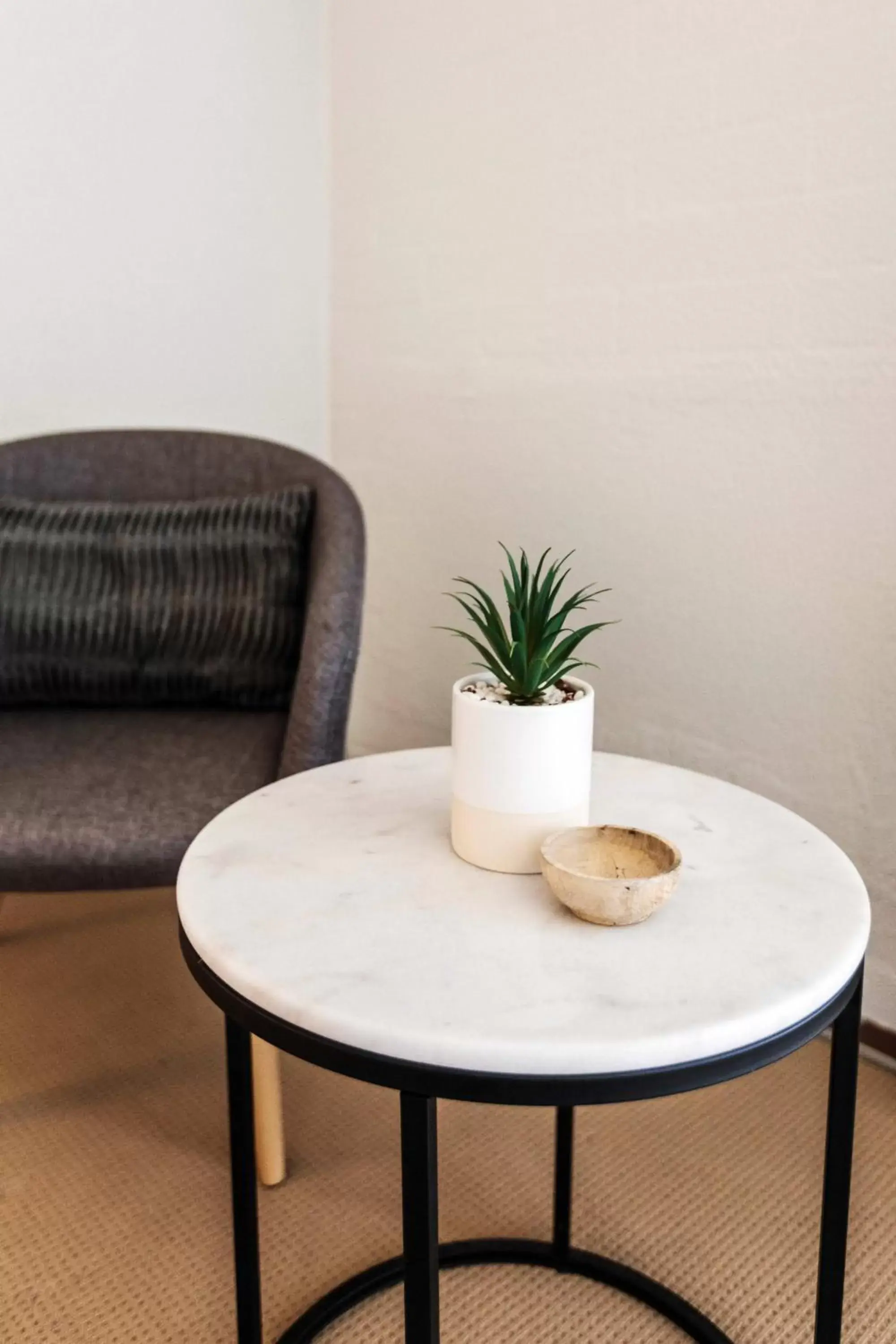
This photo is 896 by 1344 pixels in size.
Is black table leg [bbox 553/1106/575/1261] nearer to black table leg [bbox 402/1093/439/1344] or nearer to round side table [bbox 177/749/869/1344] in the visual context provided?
round side table [bbox 177/749/869/1344]

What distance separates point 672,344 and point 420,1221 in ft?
4.45

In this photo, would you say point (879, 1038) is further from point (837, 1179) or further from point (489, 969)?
point (489, 969)

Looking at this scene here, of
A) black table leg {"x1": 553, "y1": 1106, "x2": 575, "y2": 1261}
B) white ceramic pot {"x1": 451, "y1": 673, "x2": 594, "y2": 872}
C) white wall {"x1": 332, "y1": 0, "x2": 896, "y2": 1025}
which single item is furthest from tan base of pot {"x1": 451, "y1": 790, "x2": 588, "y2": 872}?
white wall {"x1": 332, "y1": 0, "x2": 896, "y2": 1025}

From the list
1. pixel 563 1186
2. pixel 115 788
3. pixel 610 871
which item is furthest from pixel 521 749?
pixel 115 788

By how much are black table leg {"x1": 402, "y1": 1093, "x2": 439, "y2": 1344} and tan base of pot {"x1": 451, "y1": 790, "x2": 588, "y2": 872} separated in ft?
0.90

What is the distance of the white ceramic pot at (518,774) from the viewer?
37.3 inches

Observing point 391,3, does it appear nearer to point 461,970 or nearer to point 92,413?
point 92,413

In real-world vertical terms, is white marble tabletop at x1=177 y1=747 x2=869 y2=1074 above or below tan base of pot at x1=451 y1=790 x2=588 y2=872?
below

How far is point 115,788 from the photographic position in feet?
4.74

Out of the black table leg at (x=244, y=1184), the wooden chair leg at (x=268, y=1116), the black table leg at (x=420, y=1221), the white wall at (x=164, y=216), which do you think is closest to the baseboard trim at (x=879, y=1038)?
the wooden chair leg at (x=268, y=1116)

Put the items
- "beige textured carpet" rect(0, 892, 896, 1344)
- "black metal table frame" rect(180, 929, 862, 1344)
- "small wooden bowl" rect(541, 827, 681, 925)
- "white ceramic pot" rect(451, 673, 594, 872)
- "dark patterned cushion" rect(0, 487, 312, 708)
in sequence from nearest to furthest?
"black metal table frame" rect(180, 929, 862, 1344), "small wooden bowl" rect(541, 827, 681, 925), "white ceramic pot" rect(451, 673, 594, 872), "beige textured carpet" rect(0, 892, 896, 1344), "dark patterned cushion" rect(0, 487, 312, 708)

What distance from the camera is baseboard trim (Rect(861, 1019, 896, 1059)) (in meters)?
1.58

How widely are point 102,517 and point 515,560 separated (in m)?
0.73

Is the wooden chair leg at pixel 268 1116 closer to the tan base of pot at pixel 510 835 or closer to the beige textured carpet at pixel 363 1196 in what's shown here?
the beige textured carpet at pixel 363 1196
